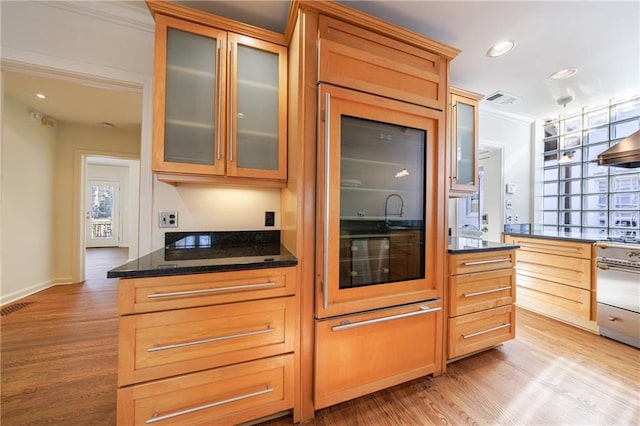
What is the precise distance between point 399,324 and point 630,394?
1.60m

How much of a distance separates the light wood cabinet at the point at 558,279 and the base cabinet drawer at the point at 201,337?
3.05 meters

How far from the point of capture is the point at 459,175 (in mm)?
2291

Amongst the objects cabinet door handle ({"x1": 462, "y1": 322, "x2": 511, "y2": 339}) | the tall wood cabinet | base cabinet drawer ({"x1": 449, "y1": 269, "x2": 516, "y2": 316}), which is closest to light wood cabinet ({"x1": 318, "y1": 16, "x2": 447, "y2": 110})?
the tall wood cabinet

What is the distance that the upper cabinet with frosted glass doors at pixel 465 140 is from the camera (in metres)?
2.22

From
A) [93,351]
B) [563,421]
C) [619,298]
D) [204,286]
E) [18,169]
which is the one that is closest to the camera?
[204,286]

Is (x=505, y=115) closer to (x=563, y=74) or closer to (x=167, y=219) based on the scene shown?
(x=563, y=74)

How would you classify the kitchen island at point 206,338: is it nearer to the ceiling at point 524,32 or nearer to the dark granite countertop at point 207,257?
the dark granite countertop at point 207,257

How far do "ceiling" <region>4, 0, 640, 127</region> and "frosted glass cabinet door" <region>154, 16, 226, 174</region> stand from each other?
16.2 inches

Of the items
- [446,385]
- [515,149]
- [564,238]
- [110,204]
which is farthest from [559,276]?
[110,204]

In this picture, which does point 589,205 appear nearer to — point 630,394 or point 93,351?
point 630,394

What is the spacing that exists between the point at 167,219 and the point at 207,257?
63 centimetres

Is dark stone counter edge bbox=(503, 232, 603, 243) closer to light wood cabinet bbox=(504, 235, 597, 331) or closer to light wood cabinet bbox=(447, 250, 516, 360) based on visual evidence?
light wood cabinet bbox=(504, 235, 597, 331)

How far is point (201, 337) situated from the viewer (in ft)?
3.77

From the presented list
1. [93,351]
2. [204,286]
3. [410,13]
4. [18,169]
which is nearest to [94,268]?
[18,169]
